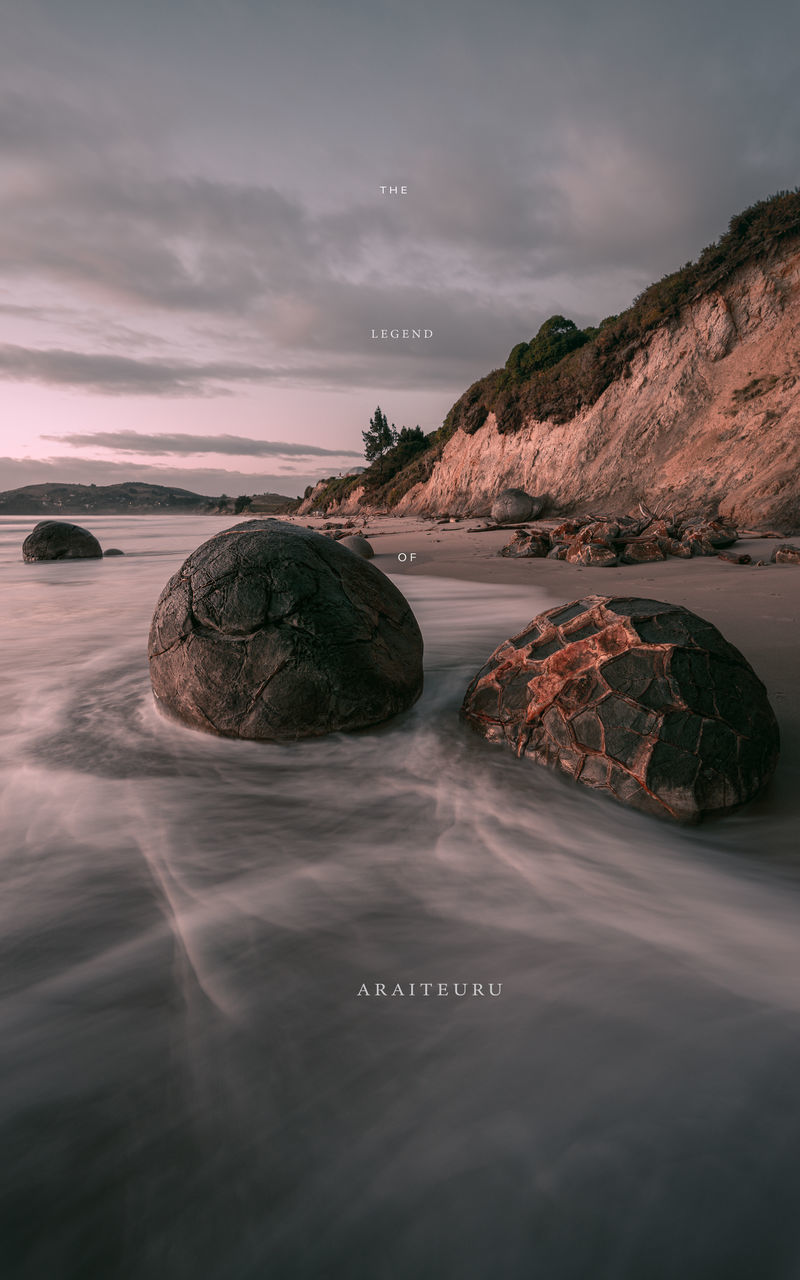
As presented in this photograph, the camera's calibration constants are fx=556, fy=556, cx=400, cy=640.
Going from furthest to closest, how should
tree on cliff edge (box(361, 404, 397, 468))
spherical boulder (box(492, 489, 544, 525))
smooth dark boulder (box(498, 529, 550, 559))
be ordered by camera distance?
tree on cliff edge (box(361, 404, 397, 468)) → spherical boulder (box(492, 489, 544, 525)) → smooth dark boulder (box(498, 529, 550, 559))

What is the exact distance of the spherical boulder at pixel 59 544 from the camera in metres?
16.1

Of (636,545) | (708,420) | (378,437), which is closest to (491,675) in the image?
(636,545)

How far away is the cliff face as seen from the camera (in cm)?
1315

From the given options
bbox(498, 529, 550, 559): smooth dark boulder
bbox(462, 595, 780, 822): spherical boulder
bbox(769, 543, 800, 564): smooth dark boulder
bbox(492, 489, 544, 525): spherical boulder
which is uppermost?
bbox(492, 489, 544, 525): spherical boulder

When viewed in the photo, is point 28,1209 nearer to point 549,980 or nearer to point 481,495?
point 549,980

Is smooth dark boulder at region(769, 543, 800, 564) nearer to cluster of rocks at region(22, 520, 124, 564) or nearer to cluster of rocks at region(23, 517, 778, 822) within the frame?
cluster of rocks at region(23, 517, 778, 822)

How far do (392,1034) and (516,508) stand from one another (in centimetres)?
1862

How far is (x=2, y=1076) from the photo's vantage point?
54.6 inches

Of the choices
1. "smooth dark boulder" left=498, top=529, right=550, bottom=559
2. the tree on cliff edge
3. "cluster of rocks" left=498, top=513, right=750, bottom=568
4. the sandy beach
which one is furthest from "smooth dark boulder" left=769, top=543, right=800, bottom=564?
the tree on cliff edge

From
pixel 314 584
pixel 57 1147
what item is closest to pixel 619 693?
pixel 314 584

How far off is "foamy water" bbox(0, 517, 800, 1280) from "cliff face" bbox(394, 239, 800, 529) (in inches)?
474

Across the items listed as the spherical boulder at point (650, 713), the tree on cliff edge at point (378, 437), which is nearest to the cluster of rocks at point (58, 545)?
the spherical boulder at point (650, 713)

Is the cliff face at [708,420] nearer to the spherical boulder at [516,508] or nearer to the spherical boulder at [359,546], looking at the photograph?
the spherical boulder at [516,508]

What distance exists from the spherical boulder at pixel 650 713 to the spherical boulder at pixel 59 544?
17.0m
